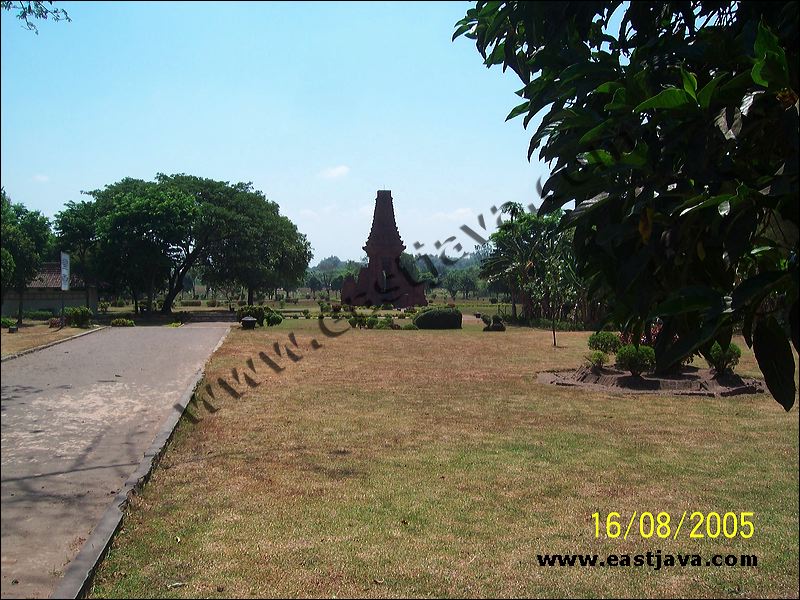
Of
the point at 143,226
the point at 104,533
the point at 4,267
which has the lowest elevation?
the point at 104,533

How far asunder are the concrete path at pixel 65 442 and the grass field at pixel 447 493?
0.37 metres

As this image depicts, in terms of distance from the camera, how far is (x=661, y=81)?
210cm

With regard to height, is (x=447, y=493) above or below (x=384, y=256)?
below

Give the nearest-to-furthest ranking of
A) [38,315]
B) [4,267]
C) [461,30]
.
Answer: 1. [461,30]
2. [4,267]
3. [38,315]

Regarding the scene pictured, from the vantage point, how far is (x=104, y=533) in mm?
4734

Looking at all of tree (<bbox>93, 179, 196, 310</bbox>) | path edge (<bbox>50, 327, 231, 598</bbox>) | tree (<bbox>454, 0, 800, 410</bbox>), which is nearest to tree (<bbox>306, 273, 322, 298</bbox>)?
tree (<bbox>93, 179, 196, 310</bbox>)

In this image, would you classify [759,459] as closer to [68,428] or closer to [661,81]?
[661,81]

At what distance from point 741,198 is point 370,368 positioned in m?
14.6

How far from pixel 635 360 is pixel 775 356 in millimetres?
12065

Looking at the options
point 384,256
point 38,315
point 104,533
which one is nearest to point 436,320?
point 384,256

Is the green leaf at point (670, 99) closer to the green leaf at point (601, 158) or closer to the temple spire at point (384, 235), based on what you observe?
the green leaf at point (601, 158)

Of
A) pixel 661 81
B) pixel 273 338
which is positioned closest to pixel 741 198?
pixel 661 81

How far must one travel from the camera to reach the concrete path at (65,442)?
3.84 meters
